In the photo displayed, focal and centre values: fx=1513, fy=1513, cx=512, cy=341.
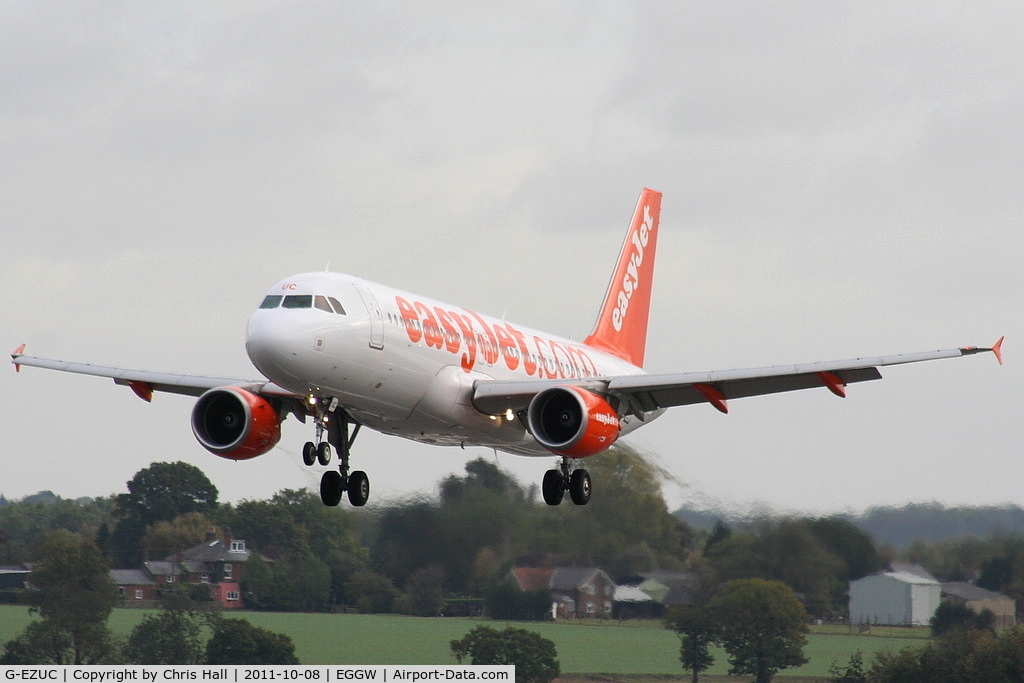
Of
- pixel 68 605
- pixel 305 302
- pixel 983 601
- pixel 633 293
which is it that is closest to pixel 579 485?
pixel 305 302

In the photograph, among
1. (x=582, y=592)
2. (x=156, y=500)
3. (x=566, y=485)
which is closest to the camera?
(x=566, y=485)

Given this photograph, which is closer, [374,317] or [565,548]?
[374,317]

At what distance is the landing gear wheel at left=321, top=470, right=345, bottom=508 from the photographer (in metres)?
31.1

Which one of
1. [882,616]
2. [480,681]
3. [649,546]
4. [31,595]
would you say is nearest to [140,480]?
[31,595]

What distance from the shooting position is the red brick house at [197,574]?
5609cm

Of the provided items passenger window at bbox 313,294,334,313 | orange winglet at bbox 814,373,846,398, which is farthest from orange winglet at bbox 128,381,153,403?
orange winglet at bbox 814,373,846,398

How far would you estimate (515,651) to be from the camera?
164ft

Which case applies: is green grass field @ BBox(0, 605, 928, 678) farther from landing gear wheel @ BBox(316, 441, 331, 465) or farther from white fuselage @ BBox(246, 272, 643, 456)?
landing gear wheel @ BBox(316, 441, 331, 465)

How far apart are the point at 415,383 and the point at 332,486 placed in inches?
138

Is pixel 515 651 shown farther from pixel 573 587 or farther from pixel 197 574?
pixel 197 574

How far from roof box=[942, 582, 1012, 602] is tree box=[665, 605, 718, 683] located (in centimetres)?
721

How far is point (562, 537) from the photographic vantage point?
46031mm

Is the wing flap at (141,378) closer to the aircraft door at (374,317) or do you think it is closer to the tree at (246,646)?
the aircraft door at (374,317)

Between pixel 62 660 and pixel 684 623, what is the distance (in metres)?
24.4
